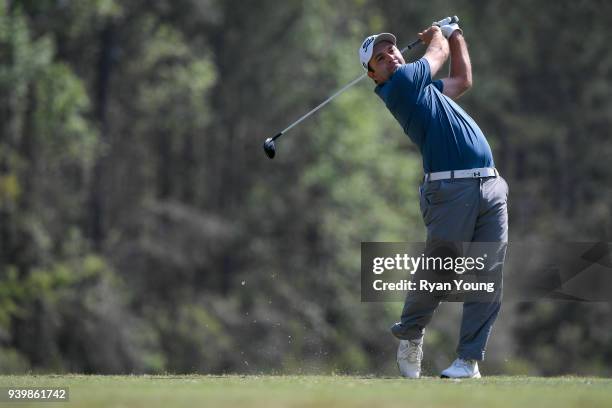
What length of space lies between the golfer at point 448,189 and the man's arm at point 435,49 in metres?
0.02

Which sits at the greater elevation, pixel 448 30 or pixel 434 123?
pixel 448 30

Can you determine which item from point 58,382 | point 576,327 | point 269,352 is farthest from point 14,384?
point 576,327

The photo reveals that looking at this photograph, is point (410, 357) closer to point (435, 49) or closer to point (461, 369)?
point (461, 369)

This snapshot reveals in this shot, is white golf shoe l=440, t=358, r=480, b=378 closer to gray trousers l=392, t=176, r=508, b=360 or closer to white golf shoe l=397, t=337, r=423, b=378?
gray trousers l=392, t=176, r=508, b=360

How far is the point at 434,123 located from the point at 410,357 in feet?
5.66

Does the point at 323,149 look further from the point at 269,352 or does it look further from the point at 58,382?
the point at 58,382

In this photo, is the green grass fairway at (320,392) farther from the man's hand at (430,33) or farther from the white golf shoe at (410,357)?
the man's hand at (430,33)

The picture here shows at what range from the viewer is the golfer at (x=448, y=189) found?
1089 cm

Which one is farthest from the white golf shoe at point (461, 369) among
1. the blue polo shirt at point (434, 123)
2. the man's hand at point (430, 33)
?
the man's hand at point (430, 33)

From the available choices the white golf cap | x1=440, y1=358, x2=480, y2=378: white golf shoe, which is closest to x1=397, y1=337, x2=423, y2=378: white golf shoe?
x1=440, y1=358, x2=480, y2=378: white golf shoe

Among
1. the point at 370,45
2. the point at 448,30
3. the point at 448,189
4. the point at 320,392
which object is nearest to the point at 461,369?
the point at 448,189

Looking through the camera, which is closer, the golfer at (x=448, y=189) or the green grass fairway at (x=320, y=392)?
the green grass fairway at (x=320, y=392)

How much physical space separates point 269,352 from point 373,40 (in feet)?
72.4

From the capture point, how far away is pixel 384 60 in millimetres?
11227
